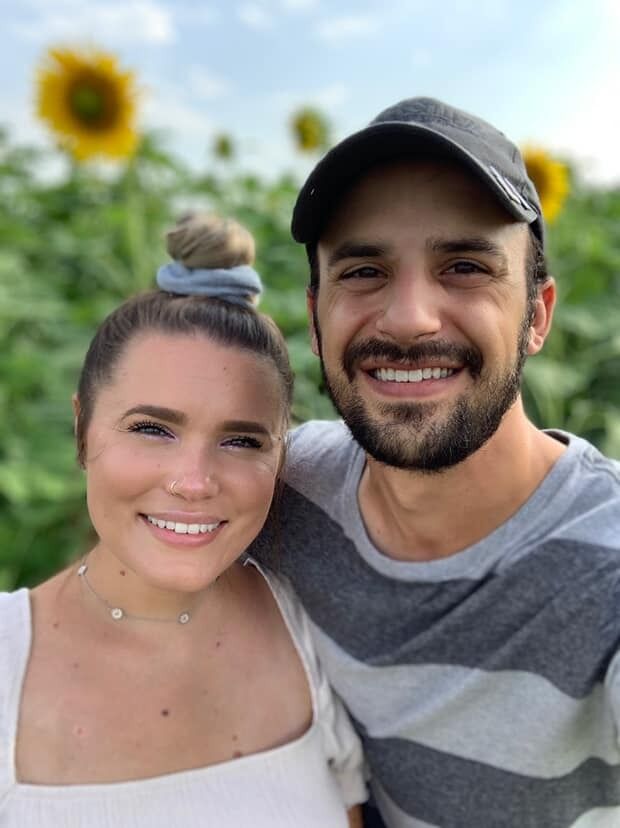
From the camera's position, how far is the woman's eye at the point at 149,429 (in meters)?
1.53

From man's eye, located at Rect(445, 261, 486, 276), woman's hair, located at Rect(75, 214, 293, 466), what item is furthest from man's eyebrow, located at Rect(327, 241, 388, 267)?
woman's hair, located at Rect(75, 214, 293, 466)

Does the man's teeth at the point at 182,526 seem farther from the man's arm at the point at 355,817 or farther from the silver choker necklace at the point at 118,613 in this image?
the man's arm at the point at 355,817

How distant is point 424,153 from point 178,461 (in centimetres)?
68

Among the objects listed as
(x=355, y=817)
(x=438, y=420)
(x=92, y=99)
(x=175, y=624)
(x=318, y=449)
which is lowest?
(x=355, y=817)

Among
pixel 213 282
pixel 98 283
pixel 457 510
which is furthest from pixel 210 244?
pixel 98 283

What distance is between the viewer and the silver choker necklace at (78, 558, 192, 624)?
5.41ft

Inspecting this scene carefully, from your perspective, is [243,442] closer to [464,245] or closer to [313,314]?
[313,314]

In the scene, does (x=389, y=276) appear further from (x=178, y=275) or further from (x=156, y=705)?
(x=156, y=705)

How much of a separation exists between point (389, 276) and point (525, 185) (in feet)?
0.96

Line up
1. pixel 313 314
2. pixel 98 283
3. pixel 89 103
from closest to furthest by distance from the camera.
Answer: pixel 313 314 → pixel 89 103 → pixel 98 283

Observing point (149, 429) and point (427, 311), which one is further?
point (149, 429)

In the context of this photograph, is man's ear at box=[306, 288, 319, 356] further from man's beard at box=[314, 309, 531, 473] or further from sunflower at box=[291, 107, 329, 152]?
sunflower at box=[291, 107, 329, 152]

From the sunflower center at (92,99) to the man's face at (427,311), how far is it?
2.67 meters

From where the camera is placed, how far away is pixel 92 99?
3812mm
